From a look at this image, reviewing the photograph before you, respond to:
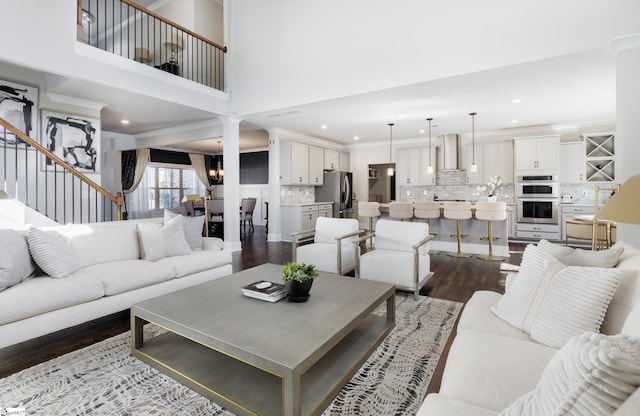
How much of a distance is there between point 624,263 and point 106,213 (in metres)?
9.48

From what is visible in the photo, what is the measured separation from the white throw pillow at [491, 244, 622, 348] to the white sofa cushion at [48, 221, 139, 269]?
133 inches

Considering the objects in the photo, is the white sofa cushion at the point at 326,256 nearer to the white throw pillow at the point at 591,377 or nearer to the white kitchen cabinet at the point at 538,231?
the white throw pillow at the point at 591,377

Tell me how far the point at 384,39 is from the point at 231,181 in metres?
3.65

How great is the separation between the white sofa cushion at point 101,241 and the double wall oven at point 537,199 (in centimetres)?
739

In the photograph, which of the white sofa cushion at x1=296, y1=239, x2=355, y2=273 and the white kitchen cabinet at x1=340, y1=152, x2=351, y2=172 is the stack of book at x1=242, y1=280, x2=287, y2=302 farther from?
the white kitchen cabinet at x1=340, y1=152, x2=351, y2=172

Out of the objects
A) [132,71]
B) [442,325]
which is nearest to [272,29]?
[132,71]

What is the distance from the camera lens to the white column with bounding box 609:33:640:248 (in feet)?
10.5

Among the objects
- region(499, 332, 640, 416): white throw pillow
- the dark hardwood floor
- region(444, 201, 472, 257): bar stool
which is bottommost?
the dark hardwood floor

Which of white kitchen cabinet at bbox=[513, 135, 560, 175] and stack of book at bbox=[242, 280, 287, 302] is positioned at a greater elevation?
white kitchen cabinet at bbox=[513, 135, 560, 175]

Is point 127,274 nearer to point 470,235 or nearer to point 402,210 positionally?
point 402,210

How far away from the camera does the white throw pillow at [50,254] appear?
255 cm

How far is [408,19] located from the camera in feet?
14.2

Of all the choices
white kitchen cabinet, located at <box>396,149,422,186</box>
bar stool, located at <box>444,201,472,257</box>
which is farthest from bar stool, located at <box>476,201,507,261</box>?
white kitchen cabinet, located at <box>396,149,422,186</box>

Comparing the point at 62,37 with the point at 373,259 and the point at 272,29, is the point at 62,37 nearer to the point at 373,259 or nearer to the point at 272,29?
the point at 272,29
